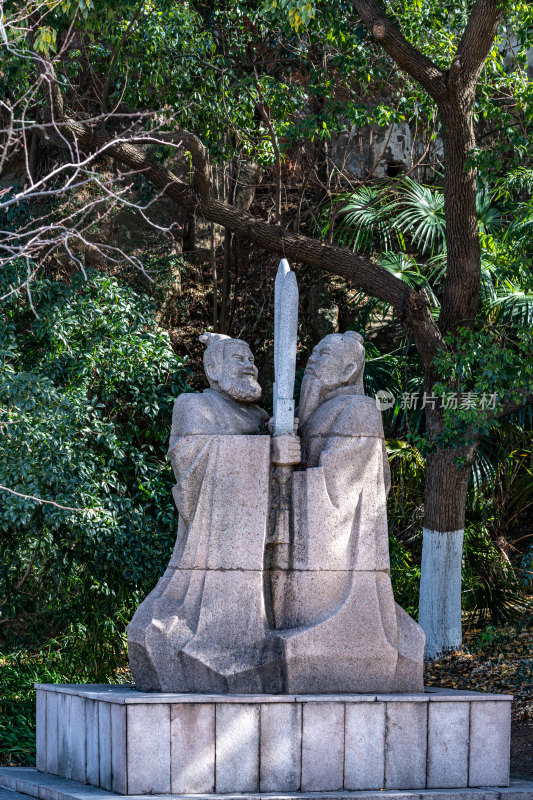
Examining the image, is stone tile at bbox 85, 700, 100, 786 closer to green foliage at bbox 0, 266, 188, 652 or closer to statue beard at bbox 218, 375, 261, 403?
statue beard at bbox 218, 375, 261, 403

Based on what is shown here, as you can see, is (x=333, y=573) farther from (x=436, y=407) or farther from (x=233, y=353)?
(x=436, y=407)

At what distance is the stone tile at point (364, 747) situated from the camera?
18.6 feet

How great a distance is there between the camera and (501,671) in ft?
32.2

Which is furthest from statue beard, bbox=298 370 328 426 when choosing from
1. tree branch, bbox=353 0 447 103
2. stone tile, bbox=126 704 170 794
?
tree branch, bbox=353 0 447 103

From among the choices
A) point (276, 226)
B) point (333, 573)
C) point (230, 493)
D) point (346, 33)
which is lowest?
point (333, 573)

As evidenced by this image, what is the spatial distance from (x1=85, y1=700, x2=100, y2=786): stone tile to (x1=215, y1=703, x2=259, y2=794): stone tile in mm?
697

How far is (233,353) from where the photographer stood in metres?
6.61

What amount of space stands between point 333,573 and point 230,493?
0.73m

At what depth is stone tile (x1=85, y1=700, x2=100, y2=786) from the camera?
5750 millimetres

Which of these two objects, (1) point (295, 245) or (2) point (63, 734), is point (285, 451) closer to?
(2) point (63, 734)

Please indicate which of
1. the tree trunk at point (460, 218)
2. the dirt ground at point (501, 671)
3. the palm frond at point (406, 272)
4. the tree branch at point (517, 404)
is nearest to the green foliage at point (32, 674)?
the dirt ground at point (501, 671)

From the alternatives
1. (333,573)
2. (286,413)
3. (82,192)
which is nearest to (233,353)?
(286,413)

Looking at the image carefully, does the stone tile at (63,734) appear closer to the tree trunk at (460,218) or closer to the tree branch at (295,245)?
the tree branch at (295,245)

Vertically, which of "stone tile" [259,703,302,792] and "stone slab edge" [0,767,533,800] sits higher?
"stone tile" [259,703,302,792]
